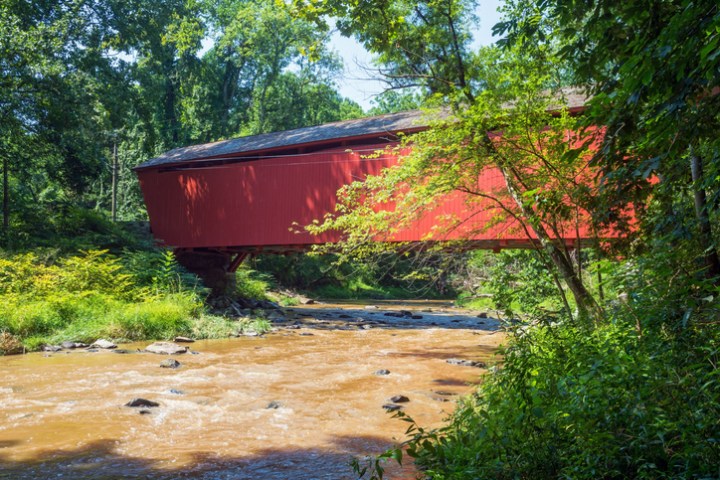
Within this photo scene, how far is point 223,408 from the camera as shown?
5.43 m

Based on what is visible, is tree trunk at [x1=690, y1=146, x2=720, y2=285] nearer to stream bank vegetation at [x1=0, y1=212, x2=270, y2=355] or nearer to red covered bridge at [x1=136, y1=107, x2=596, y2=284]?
red covered bridge at [x1=136, y1=107, x2=596, y2=284]

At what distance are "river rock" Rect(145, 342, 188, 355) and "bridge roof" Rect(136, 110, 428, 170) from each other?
5.84 m

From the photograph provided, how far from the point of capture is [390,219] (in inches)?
274

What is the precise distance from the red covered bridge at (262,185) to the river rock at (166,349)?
4.05 meters

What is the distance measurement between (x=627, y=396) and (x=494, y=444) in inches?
26.5

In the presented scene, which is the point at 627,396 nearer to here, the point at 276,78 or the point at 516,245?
the point at 516,245

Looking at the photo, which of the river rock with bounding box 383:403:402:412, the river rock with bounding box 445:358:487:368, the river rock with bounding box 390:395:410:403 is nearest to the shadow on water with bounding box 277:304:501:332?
the river rock with bounding box 445:358:487:368

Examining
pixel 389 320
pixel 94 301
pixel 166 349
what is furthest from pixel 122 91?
pixel 166 349

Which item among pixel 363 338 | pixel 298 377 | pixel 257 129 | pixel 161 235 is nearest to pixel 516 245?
pixel 363 338

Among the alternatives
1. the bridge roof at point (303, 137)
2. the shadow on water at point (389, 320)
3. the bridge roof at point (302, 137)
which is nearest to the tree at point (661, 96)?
the shadow on water at point (389, 320)

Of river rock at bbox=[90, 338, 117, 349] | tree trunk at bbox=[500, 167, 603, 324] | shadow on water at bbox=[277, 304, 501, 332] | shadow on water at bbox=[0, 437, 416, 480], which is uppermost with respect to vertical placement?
tree trunk at bbox=[500, 167, 603, 324]

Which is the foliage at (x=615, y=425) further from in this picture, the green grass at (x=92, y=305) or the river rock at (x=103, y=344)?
the green grass at (x=92, y=305)

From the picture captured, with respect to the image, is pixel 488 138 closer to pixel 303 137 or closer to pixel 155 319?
pixel 155 319

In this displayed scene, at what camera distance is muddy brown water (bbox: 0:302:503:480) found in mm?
3871
